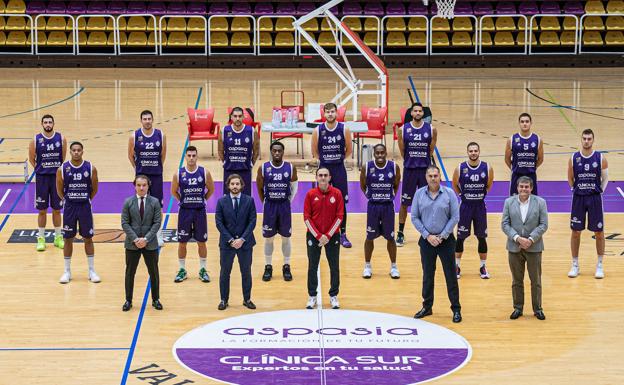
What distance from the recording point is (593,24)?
117 ft

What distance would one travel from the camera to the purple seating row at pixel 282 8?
3578 cm

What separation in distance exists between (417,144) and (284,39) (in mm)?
20583

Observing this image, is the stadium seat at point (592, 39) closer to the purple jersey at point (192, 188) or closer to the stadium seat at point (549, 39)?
the stadium seat at point (549, 39)

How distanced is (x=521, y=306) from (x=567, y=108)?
15.7 m

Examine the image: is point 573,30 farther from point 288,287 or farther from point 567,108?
point 288,287

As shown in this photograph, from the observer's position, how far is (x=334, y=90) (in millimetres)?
30141

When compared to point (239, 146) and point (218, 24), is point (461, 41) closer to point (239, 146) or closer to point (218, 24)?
point (218, 24)

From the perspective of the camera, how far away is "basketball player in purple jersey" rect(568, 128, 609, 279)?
13844mm

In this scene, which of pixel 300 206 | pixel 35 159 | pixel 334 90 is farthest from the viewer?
pixel 334 90

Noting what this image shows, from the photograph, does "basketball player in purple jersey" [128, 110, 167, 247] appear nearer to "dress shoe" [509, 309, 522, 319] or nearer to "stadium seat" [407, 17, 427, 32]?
"dress shoe" [509, 309, 522, 319]

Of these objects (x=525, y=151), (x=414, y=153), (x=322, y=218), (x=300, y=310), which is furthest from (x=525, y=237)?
(x=414, y=153)

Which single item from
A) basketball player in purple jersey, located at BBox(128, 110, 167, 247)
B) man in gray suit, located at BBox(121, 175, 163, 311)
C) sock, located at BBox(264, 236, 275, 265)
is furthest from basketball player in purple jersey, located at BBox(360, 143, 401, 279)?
basketball player in purple jersey, located at BBox(128, 110, 167, 247)

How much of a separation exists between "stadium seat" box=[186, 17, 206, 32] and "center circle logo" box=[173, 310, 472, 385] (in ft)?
78.1

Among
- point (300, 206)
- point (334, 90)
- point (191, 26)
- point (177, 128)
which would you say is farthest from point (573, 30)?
point (300, 206)
